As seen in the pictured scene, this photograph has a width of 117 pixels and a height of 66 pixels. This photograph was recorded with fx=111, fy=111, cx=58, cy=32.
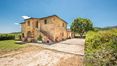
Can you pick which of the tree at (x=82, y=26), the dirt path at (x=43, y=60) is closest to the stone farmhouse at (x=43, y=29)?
the dirt path at (x=43, y=60)

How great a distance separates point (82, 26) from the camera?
48.9 m

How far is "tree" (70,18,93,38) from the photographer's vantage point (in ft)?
159

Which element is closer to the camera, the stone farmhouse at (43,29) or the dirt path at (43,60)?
the dirt path at (43,60)

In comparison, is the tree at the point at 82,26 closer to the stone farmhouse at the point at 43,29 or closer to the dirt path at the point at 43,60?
the stone farmhouse at the point at 43,29

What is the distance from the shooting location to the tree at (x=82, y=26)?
48.4 m

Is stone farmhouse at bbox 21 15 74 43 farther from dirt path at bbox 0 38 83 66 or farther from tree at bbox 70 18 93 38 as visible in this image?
tree at bbox 70 18 93 38

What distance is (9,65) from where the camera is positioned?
10.8 metres

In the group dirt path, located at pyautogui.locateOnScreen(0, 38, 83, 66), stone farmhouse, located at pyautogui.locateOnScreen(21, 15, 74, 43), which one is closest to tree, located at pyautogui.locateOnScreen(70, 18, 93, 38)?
stone farmhouse, located at pyautogui.locateOnScreen(21, 15, 74, 43)

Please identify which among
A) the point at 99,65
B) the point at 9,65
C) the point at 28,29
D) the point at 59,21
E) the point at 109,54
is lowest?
the point at 9,65

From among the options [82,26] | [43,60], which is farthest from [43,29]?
[82,26]

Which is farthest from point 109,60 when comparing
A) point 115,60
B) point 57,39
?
point 57,39

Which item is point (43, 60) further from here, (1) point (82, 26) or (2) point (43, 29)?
(1) point (82, 26)

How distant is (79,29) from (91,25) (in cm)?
596

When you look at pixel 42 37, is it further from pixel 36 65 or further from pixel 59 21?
pixel 36 65
